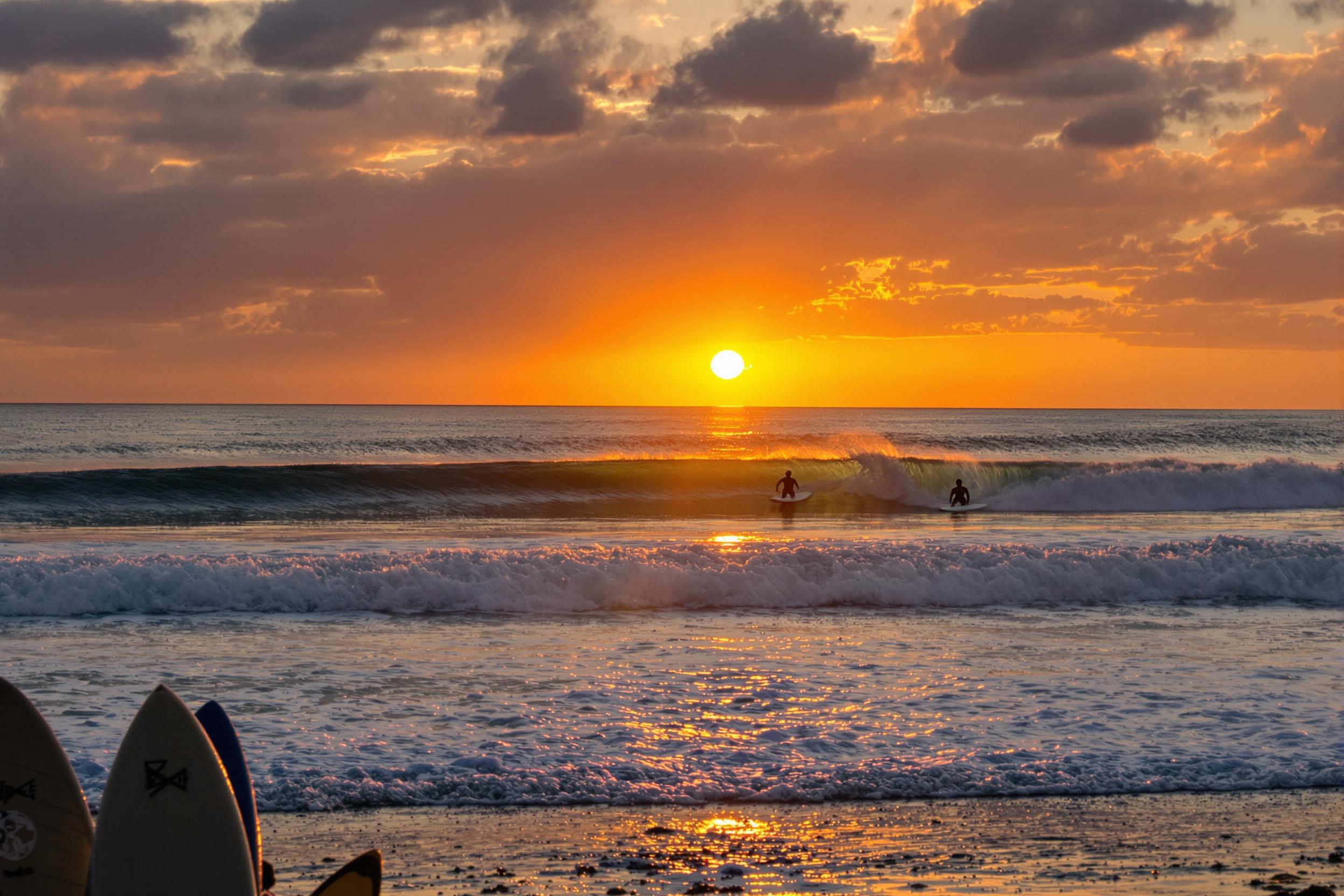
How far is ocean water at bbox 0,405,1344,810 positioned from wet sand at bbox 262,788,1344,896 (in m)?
0.25

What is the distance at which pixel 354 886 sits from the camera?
11.7 ft

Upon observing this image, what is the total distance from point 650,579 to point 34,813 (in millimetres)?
11853

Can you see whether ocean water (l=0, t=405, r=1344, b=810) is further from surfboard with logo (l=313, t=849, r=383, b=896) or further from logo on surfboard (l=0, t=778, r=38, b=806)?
logo on surfboard (l=0, t=778, r=38, b=806)

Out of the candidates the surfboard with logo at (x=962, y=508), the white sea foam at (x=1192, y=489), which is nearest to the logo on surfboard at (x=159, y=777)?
the surfboard with logo at (x=962, y=508)

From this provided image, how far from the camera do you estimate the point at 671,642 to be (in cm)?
1168

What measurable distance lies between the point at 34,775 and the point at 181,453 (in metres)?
60.7

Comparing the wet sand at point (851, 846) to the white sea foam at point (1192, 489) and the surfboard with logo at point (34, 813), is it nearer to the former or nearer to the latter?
the surfboard with logo at point (34, 813)

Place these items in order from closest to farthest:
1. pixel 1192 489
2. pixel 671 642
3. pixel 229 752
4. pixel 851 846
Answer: pixel 229 752 → pixel 851 846 → pixel 671 642 → pixel 1192 489

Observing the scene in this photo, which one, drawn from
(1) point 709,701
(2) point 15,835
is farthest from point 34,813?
(1) point 709,701

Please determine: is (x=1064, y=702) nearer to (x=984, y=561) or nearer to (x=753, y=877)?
(x=753, y=877)

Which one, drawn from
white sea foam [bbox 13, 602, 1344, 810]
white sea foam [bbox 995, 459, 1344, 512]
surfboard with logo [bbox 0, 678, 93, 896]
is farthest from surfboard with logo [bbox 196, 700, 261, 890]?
white sea foam [bbox 995, 459, 1344, 512]

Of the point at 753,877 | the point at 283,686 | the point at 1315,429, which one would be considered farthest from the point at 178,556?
the point at 1315,429

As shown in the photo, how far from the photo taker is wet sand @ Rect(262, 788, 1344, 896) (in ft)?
17.6

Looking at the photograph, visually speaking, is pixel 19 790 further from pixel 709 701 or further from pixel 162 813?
pixel 709 701
